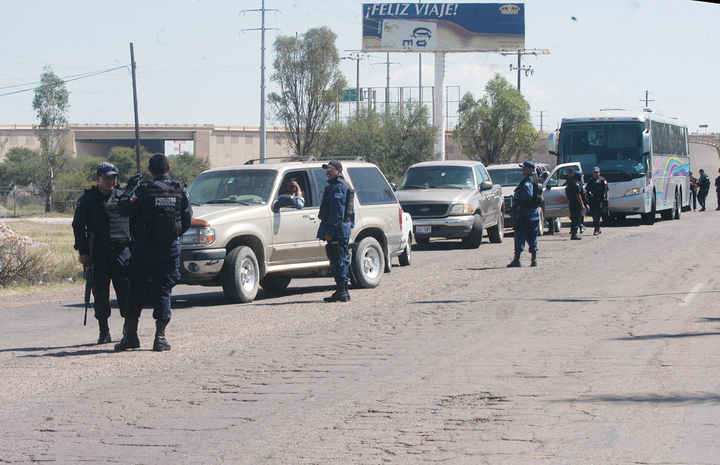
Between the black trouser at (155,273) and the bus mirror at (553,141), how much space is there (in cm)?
2082

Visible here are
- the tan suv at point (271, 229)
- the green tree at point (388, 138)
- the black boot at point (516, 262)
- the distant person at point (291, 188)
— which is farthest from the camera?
the green tree at point (388, 138)

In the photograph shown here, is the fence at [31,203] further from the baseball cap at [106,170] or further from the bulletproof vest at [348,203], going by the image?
the baseball cap at [106,170]

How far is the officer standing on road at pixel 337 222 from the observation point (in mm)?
11133

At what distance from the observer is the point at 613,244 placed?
20.2m

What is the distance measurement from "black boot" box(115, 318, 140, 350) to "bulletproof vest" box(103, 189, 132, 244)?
2.62 ft

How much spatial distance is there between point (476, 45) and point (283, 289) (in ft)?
182

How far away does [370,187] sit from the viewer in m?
13.3

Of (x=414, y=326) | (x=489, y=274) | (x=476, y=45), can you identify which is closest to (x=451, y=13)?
(x=476, y=45)

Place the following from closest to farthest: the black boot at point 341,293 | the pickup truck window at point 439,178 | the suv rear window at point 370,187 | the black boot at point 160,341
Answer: the black boot at point 160,341, the black boot at point 341,293, the suv rear window at point 370,187, the pickup truck window at point 439,178

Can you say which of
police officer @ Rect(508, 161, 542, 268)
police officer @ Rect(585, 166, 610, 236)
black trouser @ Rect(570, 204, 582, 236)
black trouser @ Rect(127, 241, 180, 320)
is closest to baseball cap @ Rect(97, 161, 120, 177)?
black trouser @ Rect(127, 241, 180, 320)

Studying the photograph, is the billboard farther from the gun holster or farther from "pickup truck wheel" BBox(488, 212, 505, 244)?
the gun holster

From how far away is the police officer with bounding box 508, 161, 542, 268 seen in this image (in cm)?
1504

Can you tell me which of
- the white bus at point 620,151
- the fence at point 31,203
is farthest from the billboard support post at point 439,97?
the white bus at point 620,151

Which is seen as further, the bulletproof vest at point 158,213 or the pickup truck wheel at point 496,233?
the pickup truck wheel at point 496,233
